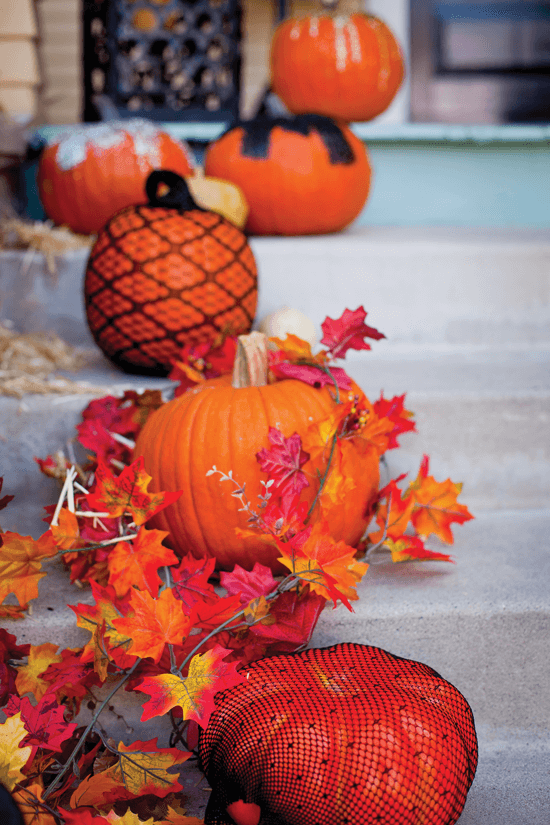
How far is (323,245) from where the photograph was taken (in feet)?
6.35

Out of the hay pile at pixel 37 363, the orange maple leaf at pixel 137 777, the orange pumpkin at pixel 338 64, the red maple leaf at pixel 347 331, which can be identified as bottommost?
the orange maple leaf at pixel 137 777

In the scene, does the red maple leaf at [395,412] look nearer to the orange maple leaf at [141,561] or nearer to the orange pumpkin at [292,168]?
the orange maple leaf at [141,561]

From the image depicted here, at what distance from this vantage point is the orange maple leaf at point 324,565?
2.87 ft

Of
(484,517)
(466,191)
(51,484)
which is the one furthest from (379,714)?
(466,191)

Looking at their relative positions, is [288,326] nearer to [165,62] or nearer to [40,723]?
[40,723]

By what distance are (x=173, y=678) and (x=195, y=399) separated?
0.46 meters

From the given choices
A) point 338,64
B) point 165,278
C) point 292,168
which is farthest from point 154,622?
point 338,64

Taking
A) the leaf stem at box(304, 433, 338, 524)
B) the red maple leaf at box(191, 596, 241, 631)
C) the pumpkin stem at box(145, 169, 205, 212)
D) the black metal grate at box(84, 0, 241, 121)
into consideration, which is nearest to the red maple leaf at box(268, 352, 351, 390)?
the leaf stem at box(304, 433, 338, 524)

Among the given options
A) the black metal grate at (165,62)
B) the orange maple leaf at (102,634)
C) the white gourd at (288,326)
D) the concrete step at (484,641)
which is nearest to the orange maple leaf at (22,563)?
the orange maple leaf at (102,634)

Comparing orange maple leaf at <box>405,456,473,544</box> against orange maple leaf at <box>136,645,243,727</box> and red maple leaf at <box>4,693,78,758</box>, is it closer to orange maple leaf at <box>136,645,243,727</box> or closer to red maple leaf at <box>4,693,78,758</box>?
orange maple leaf at <box>136,645,243,727</box>

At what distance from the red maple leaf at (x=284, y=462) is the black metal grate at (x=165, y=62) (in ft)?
7.30

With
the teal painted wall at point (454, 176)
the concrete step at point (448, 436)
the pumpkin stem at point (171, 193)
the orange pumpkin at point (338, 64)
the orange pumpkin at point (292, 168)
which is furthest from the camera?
the teal painted wall at point (454, 176)

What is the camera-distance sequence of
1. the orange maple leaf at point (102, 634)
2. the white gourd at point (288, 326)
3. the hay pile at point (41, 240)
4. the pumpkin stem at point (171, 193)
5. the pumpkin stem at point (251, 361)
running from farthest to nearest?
the hay pile at point (41, 240), the white gourd at point (288, 326), the pumpkin stem at point (171, 193), the pumpkin stem at point (251, 361), the orange maple leaf at point (102, 634)

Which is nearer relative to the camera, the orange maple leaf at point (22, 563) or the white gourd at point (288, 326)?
the orange maple leaf at point (22, 563)
